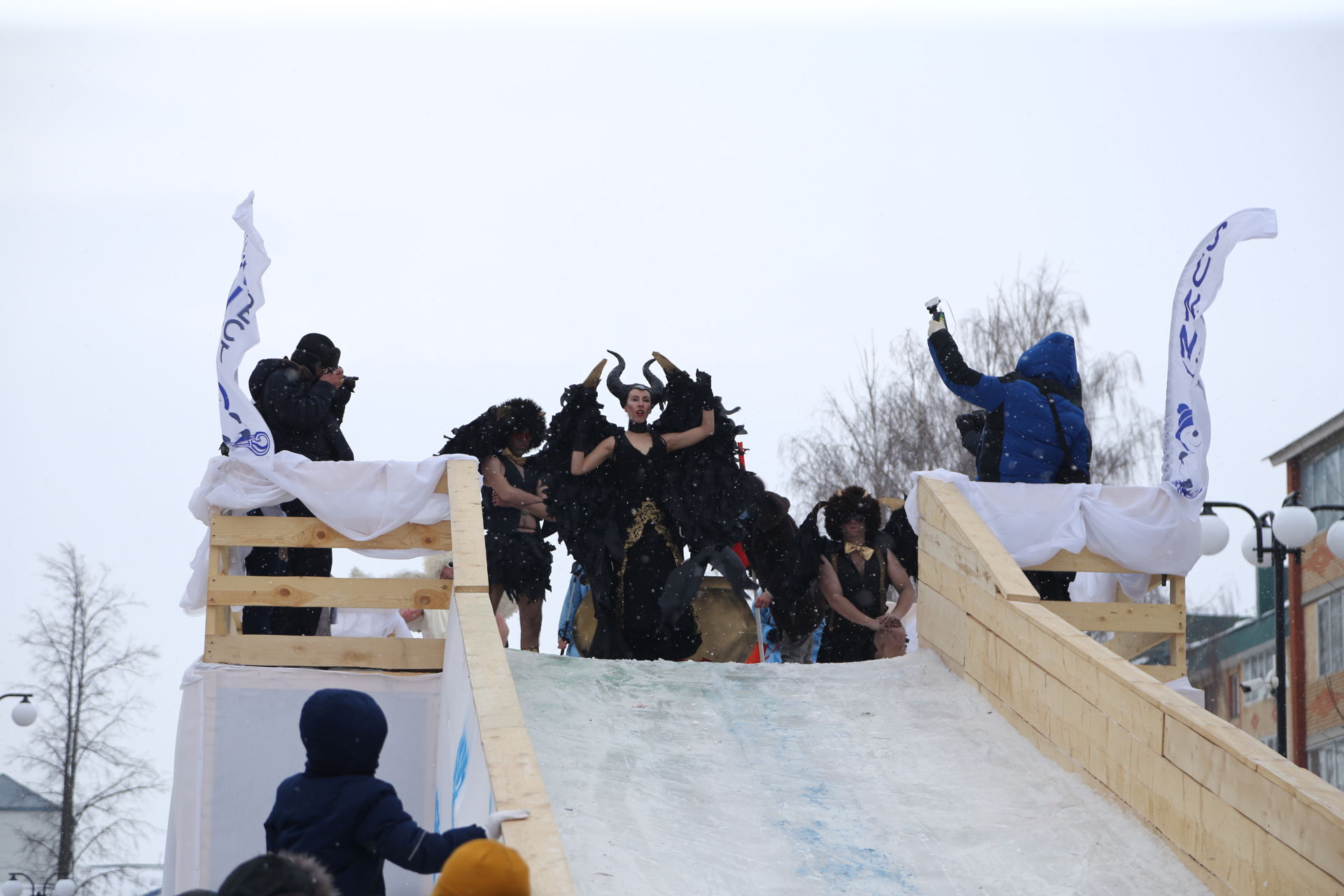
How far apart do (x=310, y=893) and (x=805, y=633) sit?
20.3 ft

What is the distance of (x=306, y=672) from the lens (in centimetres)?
722

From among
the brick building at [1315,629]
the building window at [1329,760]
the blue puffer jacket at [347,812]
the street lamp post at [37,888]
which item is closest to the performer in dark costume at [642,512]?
the blue puffer jacket at [347,812]

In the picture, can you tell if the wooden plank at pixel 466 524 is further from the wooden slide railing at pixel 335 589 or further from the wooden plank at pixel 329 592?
the wooden plank at pixel 329 592

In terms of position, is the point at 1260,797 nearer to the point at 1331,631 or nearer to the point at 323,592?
the point at 323,592

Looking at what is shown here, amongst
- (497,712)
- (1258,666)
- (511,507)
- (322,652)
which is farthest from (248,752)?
(1258,666)

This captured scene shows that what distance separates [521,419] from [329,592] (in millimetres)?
2158

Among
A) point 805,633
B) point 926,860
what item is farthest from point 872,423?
point 926,860

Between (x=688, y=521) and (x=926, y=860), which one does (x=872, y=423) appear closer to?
(x=688, y=521)

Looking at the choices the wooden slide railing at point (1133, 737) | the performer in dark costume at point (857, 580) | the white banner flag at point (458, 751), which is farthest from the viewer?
the performer in dark costume at point (857, 580)

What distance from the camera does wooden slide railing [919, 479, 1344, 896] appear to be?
422 centimetres

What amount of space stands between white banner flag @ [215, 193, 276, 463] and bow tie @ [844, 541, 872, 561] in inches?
131

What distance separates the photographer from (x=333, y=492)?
24.2ft

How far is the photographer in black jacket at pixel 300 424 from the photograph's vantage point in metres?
7.84

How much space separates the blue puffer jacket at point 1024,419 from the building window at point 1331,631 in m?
24.3
